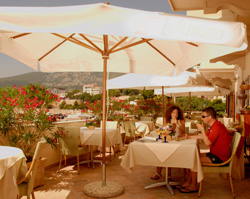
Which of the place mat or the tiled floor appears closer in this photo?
the place mat

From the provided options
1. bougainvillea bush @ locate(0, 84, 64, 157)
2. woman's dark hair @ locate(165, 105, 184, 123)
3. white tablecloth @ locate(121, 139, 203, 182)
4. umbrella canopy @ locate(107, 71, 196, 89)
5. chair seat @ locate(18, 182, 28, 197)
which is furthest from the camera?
umbrella canopy @ locate(107, 71, 196, 89)

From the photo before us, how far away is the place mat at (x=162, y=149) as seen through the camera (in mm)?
3985

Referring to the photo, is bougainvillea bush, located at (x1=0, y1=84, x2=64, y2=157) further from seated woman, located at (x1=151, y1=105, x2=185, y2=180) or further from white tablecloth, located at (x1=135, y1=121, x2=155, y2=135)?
white tablecloth, located at (x1=135, y1=121, x2=155, y2=135)

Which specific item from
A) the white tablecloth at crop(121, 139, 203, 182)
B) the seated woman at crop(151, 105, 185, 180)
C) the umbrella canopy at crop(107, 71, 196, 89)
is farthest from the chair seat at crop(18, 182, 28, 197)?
the umbrella canopy at crop(107, 71, 196, 89)

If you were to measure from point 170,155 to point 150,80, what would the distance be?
3919 millimetres

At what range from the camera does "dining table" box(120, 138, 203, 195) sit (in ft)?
12.9

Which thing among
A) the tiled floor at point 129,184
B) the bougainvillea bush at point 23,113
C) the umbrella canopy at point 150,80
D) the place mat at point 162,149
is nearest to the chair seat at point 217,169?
the tiled floor at point 129,184

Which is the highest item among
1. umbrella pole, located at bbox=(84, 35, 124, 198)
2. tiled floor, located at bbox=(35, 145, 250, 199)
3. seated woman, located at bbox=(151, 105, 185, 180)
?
seated woman, located at bbox=(151, 105, 185, 180)

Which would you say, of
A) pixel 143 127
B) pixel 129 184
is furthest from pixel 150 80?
pixel 129 184

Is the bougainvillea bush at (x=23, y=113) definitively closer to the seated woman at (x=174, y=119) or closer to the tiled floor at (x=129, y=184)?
the tiled floor at (x=129, y=184)

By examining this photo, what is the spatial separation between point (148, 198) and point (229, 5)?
345 centimetres

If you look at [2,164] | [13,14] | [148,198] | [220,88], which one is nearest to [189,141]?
[148,198]

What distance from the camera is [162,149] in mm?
4031

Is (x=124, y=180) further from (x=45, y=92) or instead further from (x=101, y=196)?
(x=45, y=92)
